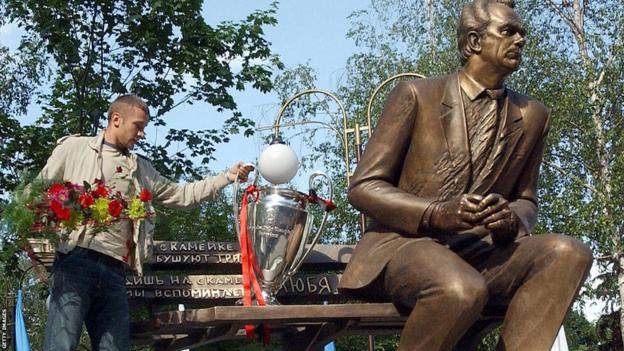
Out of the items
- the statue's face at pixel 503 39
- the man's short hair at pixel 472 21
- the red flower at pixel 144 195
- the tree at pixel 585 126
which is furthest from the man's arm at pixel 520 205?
the tree at pixel 585 126

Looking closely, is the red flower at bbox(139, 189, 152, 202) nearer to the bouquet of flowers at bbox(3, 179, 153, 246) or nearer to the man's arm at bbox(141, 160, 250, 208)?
the bouquet of flowers at bbox(3, 179, 153, 246)

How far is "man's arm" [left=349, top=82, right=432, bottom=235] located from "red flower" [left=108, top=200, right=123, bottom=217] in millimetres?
1098

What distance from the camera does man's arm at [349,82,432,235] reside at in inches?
179

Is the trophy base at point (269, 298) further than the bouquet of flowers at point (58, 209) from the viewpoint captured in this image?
Yes

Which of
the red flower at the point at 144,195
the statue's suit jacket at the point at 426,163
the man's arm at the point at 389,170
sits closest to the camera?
the man's arm at the point at 389,170

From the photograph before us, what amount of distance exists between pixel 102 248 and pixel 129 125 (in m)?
0.66

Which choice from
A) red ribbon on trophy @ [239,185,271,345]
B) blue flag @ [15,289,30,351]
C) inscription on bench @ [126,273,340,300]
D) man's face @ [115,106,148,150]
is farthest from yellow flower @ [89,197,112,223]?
blue flag @ [15,289,30,351]

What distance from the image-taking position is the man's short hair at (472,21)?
187 inches

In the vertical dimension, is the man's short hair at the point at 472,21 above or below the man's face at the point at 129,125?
above

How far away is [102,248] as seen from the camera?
A: 208 inches

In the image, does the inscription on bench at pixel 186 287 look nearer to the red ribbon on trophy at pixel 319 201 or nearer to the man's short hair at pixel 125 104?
the red ribbon on trophy at pixel 319 201

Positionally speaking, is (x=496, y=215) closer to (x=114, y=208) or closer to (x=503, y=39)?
(x=503, y=39)

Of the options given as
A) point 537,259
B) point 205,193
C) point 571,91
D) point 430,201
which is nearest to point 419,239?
A: point 430,201

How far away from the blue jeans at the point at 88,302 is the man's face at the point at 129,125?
2.04 ft
